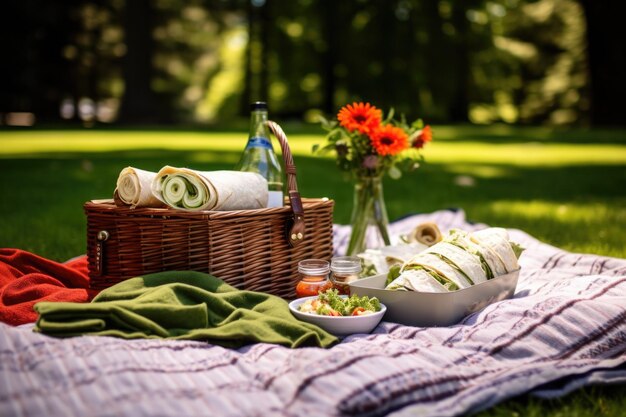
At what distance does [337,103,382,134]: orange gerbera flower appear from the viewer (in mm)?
3182

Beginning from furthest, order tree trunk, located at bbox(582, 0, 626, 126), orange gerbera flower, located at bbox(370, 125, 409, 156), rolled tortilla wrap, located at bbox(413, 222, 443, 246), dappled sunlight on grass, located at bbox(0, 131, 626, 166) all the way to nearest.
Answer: tree trunk, located at bbox(582, 0, 626, 126)
dappled sunlight on grass, located at bbox(0, 131, 626, 166)
rolled tortilla wrap, located at bbox(413, 222, 443, 246)
orange gerbera flower, located at bbox(370, 125, 409, 156)

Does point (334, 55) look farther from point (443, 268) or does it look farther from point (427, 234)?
point (443, 268)

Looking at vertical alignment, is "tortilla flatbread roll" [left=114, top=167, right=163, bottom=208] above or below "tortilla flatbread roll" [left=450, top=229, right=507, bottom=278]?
above

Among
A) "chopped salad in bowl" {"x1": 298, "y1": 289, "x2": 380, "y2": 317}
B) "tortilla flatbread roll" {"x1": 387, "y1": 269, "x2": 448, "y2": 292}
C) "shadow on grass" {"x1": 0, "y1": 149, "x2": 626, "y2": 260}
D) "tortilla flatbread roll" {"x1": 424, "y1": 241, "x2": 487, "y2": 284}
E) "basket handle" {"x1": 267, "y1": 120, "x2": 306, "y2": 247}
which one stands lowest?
"shadow on grass" {"x1": 0, "y1": 149, "x2": 626, "y2": 260}

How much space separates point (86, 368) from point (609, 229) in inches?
169

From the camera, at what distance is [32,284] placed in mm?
2779

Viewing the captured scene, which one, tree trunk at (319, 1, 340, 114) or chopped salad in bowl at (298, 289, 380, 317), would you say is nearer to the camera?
chopped salad in bowl at (298, 289, 380, 317)

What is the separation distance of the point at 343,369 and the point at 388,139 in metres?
1.58

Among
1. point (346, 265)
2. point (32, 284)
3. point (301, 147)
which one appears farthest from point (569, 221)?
point (301, 147)

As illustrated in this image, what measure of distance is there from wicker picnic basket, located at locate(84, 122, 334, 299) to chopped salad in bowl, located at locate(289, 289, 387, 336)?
35 centimetres

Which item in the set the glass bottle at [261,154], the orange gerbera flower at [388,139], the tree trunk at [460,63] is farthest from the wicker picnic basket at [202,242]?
the tree trunk at [460,63]

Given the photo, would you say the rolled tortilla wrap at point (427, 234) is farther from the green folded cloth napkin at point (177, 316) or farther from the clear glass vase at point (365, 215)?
the green folded cloth napkin at point (177, 316)

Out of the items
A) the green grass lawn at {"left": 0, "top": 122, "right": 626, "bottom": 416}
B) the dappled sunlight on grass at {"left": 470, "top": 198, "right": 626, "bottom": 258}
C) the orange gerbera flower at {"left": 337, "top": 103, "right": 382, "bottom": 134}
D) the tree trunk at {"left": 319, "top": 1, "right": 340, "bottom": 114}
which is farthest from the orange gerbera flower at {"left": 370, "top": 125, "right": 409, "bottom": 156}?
the tree trunk at {"left": 319, "top": 1, "right": 340, "bottom": 114}

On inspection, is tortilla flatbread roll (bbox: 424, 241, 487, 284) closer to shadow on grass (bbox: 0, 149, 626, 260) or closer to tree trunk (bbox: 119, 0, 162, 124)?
shadow on grass (bbox: 0, 149, 626, 260)
